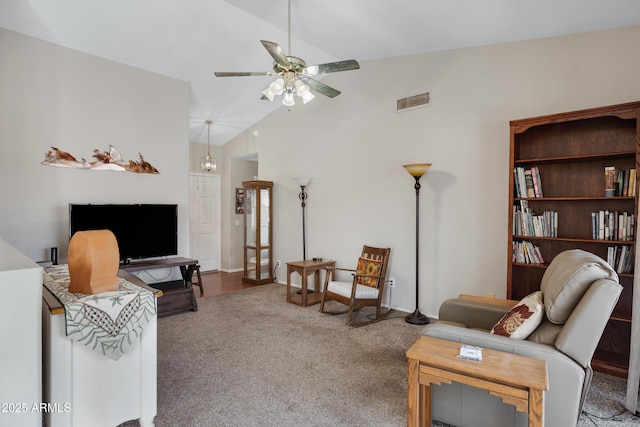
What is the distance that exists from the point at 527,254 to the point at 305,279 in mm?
2585

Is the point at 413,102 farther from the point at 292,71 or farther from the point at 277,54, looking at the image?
the point at 277,54

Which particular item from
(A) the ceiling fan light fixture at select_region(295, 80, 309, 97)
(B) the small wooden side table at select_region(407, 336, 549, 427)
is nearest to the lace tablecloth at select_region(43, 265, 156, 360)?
(B) the small wooden side table at select_region(407, 336, 549, 427)

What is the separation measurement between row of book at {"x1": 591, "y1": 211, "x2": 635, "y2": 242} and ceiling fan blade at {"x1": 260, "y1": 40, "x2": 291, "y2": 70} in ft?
9.55

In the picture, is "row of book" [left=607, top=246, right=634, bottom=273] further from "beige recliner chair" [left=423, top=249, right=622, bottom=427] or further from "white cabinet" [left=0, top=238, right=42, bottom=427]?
"white cabinet" [left=0, top=238, right=42, bottom=427]

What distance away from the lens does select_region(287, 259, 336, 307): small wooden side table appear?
461cm

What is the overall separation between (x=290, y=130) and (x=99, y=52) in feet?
9.07

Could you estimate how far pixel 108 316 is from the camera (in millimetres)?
1724

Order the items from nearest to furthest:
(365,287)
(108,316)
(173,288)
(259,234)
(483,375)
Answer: (483,375) < (108,316) < (365,287) < (173,288) < (259,234)

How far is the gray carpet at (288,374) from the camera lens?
86.1 inches

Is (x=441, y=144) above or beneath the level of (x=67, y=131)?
beneath

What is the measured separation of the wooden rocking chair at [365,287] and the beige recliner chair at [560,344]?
192 centimetres

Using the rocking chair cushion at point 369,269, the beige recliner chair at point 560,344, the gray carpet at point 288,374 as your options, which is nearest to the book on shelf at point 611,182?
the beige recliner chair at point 560,344

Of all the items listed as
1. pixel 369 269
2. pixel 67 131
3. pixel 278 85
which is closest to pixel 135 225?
pixel 67 131

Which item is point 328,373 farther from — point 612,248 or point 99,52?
point 99,52
